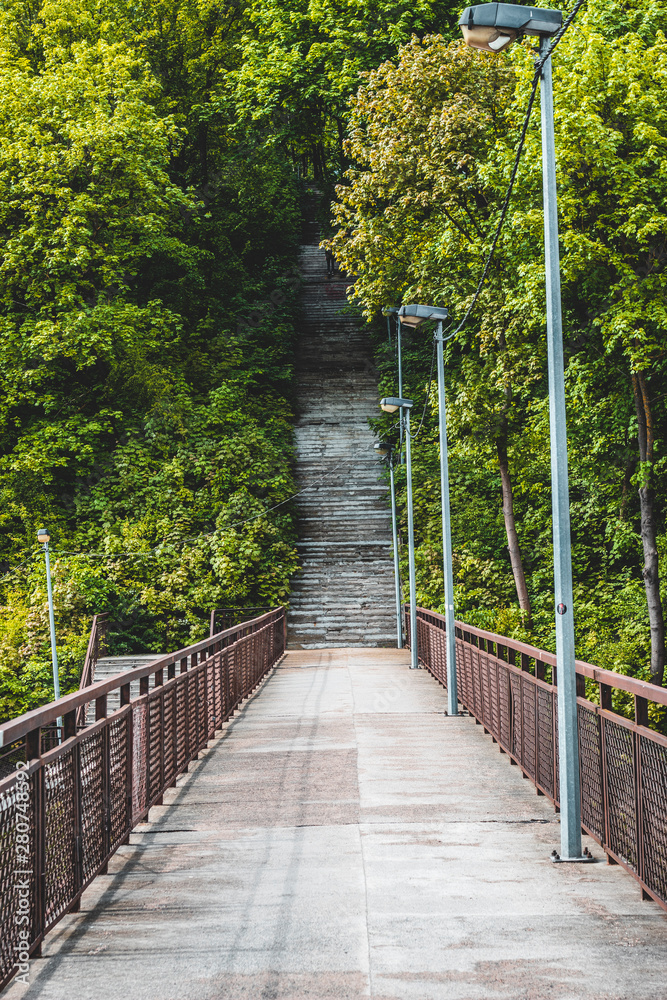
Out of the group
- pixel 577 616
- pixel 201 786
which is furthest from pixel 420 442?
pixel 201 786

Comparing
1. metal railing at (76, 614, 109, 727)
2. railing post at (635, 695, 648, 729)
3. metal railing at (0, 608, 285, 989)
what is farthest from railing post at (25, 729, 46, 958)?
metal railing at (76, 614, 109, 727)

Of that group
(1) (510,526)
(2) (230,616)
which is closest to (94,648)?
(2) (230,616)

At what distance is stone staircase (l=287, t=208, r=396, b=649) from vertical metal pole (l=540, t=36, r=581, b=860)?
2125 cm

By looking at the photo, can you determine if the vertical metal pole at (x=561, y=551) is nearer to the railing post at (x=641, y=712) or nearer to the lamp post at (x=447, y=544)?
the railing post at (x=641, y=712)

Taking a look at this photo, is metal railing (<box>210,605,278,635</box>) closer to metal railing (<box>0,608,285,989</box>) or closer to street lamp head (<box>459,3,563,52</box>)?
metal railing (<box>0,608,285,989</box>)

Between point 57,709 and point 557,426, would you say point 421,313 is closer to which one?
point 557,426

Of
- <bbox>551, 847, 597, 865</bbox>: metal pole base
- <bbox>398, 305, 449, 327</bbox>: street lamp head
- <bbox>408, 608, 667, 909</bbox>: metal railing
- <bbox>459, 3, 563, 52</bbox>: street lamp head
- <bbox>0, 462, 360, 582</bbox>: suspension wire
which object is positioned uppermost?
<bbox>459, 3, 563, 52</bbox>: street lamp head

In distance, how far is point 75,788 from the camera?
465 centimetres

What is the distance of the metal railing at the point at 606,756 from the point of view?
4508mm

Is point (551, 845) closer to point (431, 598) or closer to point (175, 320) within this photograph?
point (431, 598)

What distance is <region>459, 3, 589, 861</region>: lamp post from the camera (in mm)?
5531

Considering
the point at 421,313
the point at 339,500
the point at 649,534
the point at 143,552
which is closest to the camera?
the point at 421,313

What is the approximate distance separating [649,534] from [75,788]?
48.3 feet

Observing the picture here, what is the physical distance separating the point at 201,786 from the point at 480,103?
728 inches
